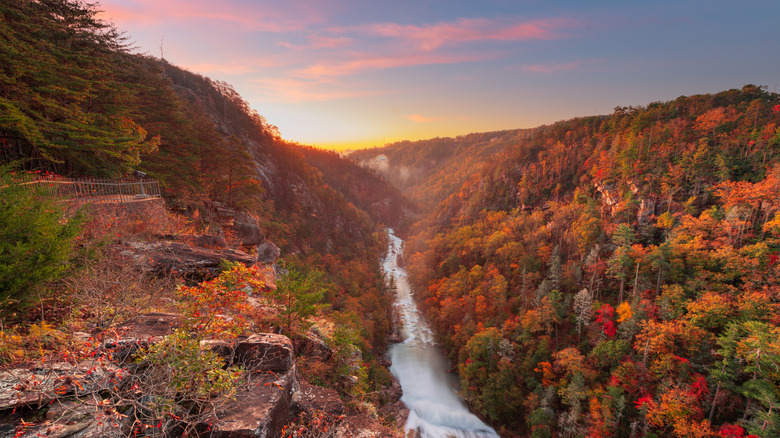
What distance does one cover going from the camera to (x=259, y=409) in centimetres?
593

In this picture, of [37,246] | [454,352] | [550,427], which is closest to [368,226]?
[454,352]

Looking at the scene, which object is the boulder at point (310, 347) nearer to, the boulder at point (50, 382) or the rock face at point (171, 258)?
the rock face at point (171, 258)

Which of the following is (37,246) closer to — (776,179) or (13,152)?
(13,152)

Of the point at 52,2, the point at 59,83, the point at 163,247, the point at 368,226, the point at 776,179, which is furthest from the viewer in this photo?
the point at 368,226

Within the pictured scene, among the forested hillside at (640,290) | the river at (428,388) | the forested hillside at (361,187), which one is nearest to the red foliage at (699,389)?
the forested hillside at (640,290)

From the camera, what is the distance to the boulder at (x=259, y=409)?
5.34m

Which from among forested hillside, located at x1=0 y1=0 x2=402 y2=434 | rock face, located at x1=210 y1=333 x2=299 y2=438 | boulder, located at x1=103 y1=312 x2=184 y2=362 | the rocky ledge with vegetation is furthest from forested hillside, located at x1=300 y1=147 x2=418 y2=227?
rock face, located at x1=210 y1=333 x2=299 y2=438

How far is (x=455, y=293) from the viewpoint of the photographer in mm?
65938

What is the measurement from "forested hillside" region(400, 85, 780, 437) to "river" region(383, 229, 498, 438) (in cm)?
292

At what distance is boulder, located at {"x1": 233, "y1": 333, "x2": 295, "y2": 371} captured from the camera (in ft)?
23.3

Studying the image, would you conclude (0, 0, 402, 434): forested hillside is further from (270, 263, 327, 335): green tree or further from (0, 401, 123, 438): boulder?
(0, 401, 123, 438): boulder

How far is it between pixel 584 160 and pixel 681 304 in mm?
57922

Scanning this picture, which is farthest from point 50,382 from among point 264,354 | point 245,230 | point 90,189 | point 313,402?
point 245,230

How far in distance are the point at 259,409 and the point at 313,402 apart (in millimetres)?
2485
